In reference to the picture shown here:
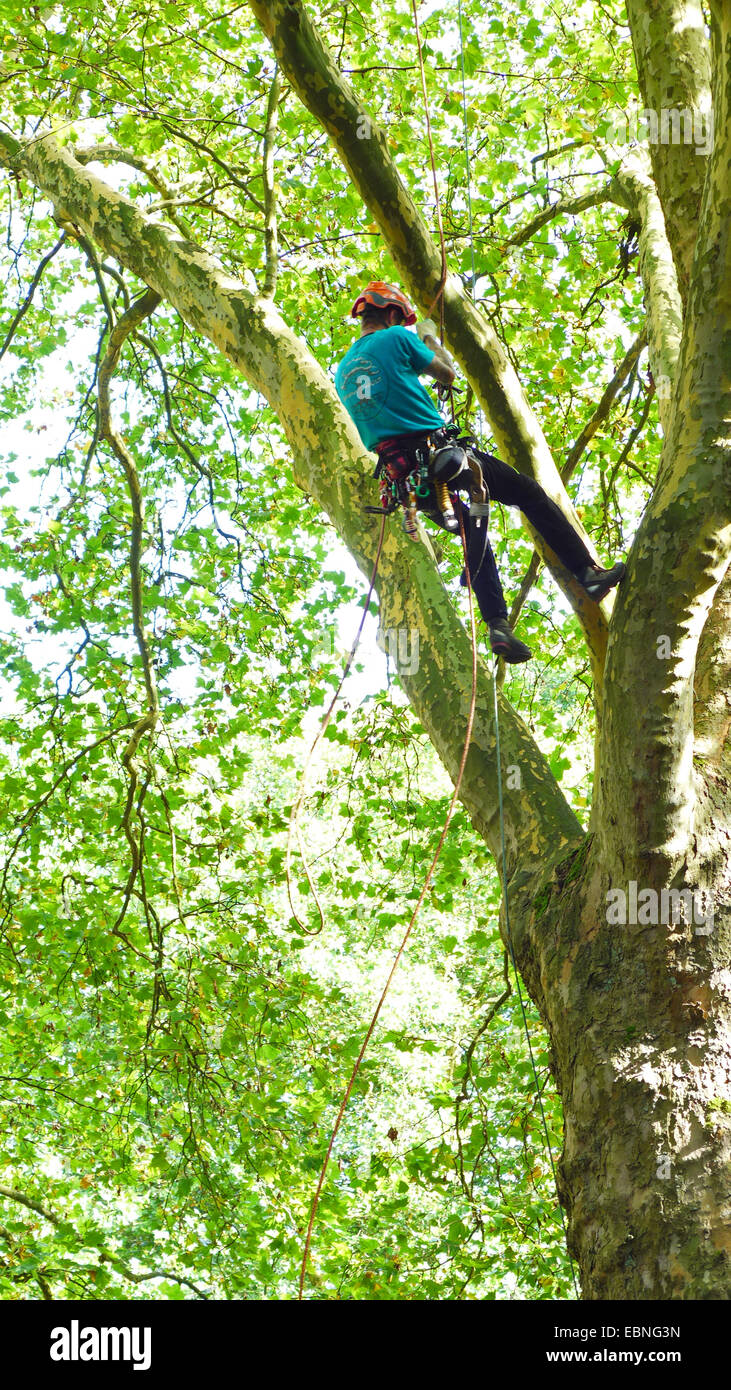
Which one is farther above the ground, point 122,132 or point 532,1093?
point 122,132

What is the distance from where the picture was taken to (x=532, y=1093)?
19.5 ft

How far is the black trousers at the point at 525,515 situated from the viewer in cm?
405

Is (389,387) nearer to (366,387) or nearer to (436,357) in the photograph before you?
(366,387)

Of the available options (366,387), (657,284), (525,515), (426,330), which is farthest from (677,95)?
(525,515)

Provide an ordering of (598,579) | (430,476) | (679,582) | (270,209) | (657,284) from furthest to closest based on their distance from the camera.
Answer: (270,209) < (657,284) < (598,579) < (430,476) < (679,582)

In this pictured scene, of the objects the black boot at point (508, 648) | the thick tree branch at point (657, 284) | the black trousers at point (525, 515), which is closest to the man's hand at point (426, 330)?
the black trousers at point (525, 515)

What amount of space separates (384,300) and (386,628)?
1405 mm

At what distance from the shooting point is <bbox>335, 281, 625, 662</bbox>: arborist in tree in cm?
386

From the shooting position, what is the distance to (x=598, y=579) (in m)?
4.00

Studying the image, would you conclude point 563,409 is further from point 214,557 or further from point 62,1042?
point 62,1042

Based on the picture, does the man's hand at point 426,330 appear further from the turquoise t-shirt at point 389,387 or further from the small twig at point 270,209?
the small twig at point 270,209
